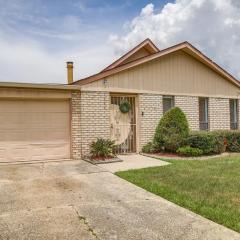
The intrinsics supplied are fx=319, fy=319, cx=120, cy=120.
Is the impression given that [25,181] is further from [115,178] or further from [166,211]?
[166,211]

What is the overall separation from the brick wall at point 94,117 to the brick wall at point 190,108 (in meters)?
3.67

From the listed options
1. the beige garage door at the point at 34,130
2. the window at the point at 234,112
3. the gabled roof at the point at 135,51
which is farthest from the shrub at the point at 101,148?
the window at the point at 234,112

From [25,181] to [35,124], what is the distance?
3.70 m

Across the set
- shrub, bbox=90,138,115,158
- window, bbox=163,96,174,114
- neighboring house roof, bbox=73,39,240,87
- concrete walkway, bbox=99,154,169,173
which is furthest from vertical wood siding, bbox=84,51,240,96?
concrete walkway, bbox=99,154,169,173

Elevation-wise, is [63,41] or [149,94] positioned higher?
[63,41]

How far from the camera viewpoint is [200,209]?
5.58 meters

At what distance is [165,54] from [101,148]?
514 centimetres

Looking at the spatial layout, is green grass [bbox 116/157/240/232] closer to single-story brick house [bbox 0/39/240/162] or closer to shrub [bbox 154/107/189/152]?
shrub [bbox 154/107/189/152]

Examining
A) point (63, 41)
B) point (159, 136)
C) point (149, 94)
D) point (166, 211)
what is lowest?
point (166, 211)

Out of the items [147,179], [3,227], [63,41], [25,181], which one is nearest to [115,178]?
[147,179]

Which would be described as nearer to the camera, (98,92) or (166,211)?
(166,211)

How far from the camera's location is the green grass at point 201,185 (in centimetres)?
549

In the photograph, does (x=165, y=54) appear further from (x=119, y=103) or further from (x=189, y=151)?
(x=189, y=151)

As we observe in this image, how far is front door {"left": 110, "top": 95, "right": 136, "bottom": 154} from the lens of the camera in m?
12.8
